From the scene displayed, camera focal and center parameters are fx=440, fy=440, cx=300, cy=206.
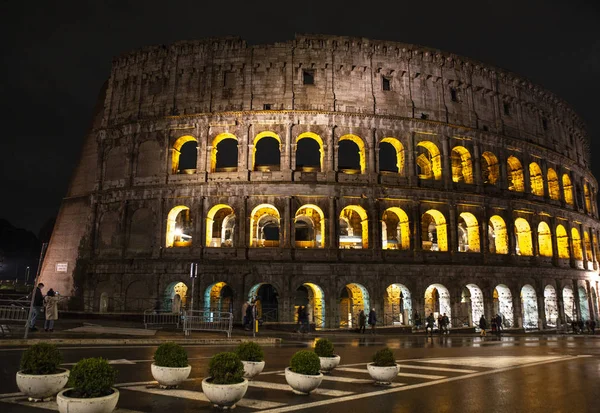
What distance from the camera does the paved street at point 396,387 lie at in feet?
25.5

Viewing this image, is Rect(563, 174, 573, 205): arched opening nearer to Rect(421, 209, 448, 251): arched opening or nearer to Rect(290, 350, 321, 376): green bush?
Rect(421, 209, 448, 251): arched opening

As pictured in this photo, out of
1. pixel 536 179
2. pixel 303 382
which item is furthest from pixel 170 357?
pixel 536 179

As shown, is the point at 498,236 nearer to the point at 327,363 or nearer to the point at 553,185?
the point at 553,185

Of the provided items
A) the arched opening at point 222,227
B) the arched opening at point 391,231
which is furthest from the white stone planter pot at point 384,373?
the arched opening at point 222,227

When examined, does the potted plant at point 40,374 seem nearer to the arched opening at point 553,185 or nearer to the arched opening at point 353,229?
the arched opening at point 353,229

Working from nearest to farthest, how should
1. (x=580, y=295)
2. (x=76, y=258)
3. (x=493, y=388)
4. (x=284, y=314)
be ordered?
(x=493, y=388) < (x=284, y=314) < (x=76, y=258) < (x=580, y=295)

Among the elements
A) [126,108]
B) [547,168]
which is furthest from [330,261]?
[547,168]

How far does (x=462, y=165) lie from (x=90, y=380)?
105 feet

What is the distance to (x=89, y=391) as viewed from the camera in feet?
20.9


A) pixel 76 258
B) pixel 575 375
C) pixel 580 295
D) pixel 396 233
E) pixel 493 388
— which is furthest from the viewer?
pixel 580 295

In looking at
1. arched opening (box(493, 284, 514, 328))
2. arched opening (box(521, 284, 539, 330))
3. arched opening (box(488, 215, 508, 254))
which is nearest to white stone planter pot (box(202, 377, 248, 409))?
arched opening (box(493, 284, 514, 328))

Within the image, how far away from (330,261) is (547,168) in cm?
2214

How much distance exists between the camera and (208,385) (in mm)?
7316

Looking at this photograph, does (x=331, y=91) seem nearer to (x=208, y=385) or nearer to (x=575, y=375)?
(x=575, y=375)
